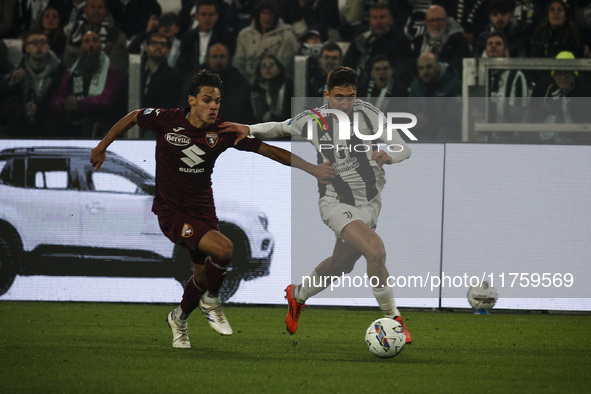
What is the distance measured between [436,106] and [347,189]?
326 cm

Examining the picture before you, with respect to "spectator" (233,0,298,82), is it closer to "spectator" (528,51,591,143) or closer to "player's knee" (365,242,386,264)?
"spectator" (528,51,591,143)

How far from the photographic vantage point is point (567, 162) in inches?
413

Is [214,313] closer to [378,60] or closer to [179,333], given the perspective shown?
[179,333]

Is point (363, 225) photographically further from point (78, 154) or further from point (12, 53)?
point (12, 53)

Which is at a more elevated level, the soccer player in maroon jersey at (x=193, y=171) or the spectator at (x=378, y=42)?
the spectator at (x=378, y=42)

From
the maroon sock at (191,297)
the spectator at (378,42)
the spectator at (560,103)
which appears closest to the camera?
the maroon sock at (191,297)

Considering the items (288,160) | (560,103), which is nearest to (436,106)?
(560,103)

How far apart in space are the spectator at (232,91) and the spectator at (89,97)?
1286mm

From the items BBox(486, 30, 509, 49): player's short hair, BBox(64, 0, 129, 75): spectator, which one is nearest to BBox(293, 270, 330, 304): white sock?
BBox(486, 30, 509, 49): player's short hair

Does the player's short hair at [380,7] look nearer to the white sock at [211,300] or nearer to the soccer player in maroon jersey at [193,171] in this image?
the soccer player in maroon jersey at [193,171]

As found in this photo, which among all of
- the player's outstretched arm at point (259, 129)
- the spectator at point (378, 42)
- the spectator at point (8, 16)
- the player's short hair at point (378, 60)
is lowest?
the player's outstretched arm at point (259, 129)

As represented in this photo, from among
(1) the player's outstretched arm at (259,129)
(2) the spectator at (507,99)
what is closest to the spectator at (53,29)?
(2) the spectator at (507,99)

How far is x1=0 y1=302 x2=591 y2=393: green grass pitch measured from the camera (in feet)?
16.8

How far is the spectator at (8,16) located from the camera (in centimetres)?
1329
